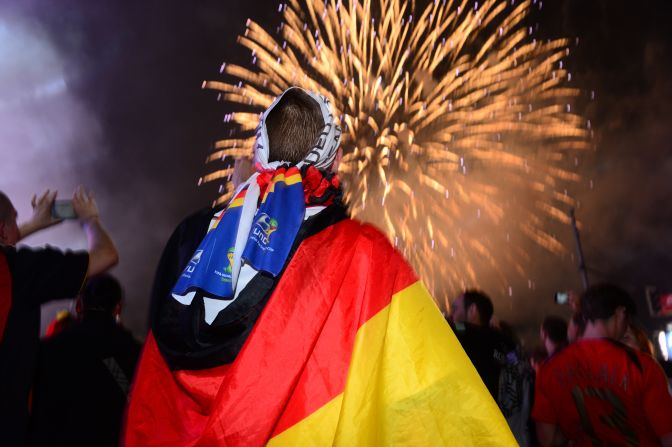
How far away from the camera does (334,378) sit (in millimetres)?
Result: 1513

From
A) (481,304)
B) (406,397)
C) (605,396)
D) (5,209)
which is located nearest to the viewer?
(406,397)

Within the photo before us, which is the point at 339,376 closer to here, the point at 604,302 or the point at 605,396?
the point at 605,396

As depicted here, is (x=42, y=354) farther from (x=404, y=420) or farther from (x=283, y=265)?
(x=404, y=420)

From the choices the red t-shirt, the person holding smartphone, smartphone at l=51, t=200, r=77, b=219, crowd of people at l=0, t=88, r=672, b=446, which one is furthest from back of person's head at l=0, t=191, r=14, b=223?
the red t-shirt

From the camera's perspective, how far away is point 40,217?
3.15m

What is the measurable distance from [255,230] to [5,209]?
1.91m

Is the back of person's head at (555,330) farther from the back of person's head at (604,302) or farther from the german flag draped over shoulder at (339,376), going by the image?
the german flag draped over shoulder at (339,376)

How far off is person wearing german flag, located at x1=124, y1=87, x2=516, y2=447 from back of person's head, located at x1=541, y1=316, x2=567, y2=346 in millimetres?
4846

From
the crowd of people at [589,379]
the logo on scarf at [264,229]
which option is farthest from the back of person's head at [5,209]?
the crowd of people at [589,379]

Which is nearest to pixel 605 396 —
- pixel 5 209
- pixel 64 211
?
pixel 64 211

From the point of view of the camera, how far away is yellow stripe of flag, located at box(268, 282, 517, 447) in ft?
4.68

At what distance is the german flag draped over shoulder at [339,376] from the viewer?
1.45m

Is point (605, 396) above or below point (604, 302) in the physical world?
below

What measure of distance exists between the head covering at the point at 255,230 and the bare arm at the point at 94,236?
1220 millimetres
